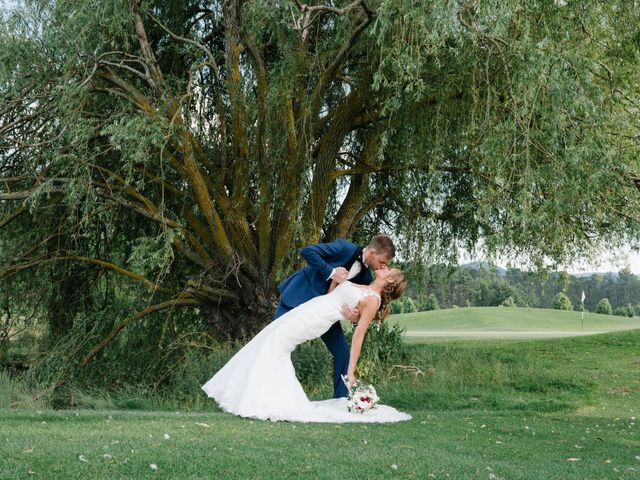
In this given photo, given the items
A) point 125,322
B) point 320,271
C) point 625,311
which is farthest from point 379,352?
point 625,311

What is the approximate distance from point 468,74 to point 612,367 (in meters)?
6.51

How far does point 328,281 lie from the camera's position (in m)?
7.12

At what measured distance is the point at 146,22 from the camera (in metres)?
11.9

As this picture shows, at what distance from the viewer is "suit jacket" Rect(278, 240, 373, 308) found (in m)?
6.80

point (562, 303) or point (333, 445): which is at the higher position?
point (562, 303)

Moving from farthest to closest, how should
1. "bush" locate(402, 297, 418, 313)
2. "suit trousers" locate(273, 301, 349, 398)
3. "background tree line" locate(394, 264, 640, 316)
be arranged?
"bush" locate(402, 297, 418, 313) < "background tree line" locate(394, 264, 640, 316) < "suit trousers" locate(273, 301, 349, 398)

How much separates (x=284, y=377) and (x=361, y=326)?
86 cm

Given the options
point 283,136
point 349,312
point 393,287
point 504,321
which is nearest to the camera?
point 349,312

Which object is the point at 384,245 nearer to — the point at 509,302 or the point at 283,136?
the point at 283,136

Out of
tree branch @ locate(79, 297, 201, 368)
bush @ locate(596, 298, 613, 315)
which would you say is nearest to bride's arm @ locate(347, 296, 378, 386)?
tree branch @ locate(79, 297, 201, 368)

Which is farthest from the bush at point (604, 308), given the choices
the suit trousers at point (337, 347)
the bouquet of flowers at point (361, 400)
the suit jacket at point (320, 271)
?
the bouquet of flowers at point (361, 400)

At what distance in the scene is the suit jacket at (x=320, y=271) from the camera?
6.80m

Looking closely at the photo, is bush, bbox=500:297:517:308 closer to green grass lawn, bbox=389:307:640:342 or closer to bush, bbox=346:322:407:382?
green grass lawn, bbox=389:307:640:342

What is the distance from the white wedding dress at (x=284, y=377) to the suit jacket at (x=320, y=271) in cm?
18
